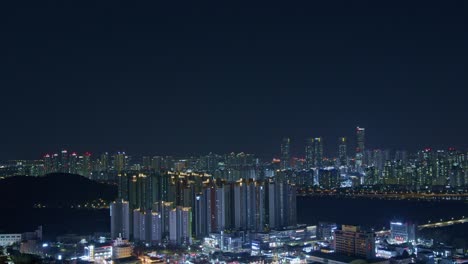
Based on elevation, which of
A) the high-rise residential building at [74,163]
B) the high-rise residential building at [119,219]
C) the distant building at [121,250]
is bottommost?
the distant building at [121,250]

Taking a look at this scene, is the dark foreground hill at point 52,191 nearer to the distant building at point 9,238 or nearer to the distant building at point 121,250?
the distant building at point 9,238

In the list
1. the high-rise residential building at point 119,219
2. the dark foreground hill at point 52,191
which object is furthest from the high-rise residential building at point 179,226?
the dark foreground hill at point 52,191

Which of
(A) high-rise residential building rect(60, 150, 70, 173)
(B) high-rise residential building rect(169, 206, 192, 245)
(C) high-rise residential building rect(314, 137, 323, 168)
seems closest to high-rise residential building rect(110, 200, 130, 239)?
(B) high-rise residential building rect(169, 206, 192, 245)

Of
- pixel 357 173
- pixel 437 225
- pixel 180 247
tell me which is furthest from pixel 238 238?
pixel 357 173

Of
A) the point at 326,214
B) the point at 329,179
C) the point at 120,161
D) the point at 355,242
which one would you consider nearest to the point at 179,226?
the point at 355,242

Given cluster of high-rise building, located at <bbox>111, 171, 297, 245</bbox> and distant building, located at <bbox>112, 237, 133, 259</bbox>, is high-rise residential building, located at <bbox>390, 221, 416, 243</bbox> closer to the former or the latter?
cluster of high-rise building, located at <bbox>111, 171, 297, 245</bbox>

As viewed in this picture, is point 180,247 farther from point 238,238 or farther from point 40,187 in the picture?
point 40,187
